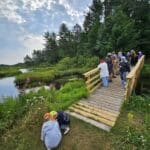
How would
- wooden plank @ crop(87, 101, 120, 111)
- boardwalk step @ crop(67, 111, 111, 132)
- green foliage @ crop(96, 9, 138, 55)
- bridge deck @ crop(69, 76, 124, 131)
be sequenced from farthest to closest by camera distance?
green foliage @ crop(96, 9, 138, 55), wooden plank @ crop(87, 101, 120, 111), bridge deck @ crop(69, 76, 124, 131), boardwalk step @ crop(67, 111, 111, 132)

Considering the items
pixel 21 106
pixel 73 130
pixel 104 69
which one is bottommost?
pixel 73 130

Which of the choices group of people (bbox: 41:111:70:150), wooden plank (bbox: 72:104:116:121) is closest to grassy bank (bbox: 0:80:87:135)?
wooden plank (bbox: 72:104:116:121)

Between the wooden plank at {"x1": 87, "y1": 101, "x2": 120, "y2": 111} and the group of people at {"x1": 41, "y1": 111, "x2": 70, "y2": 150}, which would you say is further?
the wooden plank at {"x1": 87, "y1": 101, "x2": 120, "y2": 111}

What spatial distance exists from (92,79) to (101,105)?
2.08m

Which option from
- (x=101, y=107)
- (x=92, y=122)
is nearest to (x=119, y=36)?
(x=101, y=107)

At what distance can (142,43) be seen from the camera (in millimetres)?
34312

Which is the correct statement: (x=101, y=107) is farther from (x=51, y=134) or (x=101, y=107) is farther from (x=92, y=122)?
(x=51, y=134)

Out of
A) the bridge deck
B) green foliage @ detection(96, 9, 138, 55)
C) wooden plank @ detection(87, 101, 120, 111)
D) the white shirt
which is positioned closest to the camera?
the bridge deck

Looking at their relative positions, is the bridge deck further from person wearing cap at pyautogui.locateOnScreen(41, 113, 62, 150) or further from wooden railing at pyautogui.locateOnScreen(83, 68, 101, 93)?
person wearing cap at pyautogui.locateOnScreen(41, 113, 62, 150)

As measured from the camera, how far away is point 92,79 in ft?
40.4

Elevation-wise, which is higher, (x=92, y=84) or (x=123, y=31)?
(x=123, y=31)

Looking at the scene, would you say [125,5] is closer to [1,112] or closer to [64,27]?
[1,112]

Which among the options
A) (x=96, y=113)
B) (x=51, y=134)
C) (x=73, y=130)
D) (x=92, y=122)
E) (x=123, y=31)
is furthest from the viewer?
(x=123, y=31)

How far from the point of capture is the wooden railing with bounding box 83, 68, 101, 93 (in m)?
11.8
